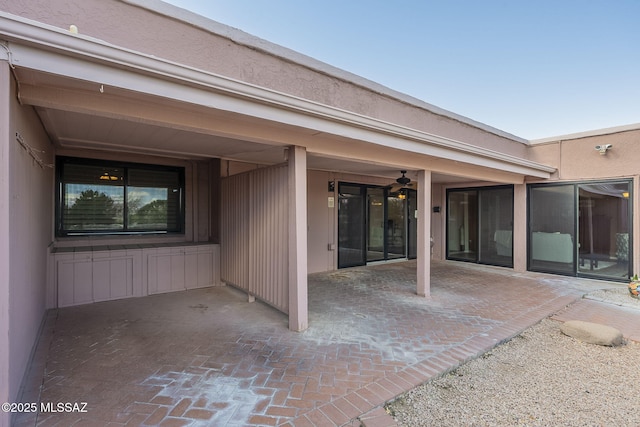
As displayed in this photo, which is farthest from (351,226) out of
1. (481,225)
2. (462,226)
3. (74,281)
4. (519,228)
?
(74,281)

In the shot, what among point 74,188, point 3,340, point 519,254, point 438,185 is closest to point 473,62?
point 438,185

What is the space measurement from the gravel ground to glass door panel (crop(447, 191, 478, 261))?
18.8 feet

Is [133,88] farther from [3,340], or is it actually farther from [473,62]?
[473,62]

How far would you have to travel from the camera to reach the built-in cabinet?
4.80 metres

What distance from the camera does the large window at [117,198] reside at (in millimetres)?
5371

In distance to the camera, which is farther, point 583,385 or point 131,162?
point 131,162

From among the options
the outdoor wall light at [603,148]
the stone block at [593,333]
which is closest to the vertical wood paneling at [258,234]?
the stone block at [593,333]

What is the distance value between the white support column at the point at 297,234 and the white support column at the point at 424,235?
2.65 metres

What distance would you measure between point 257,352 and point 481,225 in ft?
26.5

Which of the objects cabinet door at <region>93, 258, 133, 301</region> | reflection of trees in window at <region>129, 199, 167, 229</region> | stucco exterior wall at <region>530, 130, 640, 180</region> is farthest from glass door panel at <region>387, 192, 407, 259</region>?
cabinet door at <region>93, 258, 133, 301</region>

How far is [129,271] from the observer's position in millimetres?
5336

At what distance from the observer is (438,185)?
1003cm

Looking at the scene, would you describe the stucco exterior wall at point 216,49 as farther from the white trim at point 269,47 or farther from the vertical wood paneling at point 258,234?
the vertical wood paneling at point 258,234

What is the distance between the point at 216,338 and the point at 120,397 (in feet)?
4.13
